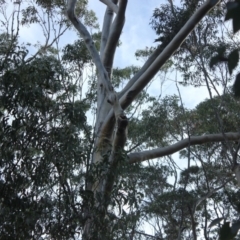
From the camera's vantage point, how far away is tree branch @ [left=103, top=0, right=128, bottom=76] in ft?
21.4

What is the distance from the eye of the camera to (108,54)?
731 cm

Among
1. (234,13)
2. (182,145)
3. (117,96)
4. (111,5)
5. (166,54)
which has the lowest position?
(234,13)

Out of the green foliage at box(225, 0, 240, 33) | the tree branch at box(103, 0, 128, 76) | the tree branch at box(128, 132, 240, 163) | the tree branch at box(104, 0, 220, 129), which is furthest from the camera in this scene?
the tree branch at box(128, 132, 240, 163)

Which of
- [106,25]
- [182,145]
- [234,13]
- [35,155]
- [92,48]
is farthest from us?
[106,25]

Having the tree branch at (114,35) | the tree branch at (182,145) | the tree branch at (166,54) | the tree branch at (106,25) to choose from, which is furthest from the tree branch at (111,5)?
the tree branch at (182,145)

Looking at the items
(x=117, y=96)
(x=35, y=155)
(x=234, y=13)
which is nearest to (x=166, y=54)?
(x=117, y=96)

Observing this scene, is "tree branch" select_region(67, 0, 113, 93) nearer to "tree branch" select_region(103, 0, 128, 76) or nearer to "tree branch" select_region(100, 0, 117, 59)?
"tree branch" select_region(103, 0, 128, 76)

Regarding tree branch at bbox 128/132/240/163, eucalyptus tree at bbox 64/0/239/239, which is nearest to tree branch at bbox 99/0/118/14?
eucalyptus tree at bbox 64/0/239/239

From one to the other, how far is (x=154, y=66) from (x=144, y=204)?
3864 mm

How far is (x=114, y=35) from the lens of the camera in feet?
22.7

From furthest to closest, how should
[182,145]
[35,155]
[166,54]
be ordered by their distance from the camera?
[182,145] → [166,54] → [35,155]

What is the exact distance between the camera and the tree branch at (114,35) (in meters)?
6.52

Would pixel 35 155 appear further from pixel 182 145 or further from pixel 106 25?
pixel 106 25

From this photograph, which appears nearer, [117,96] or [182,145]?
[117,96]
